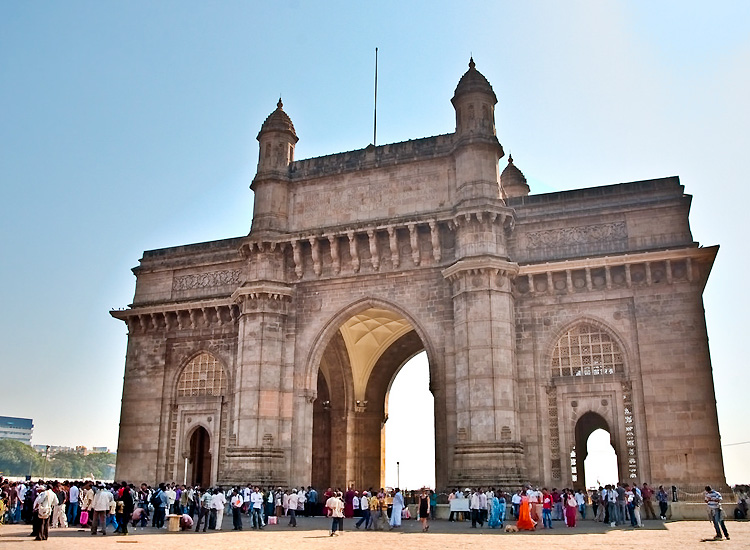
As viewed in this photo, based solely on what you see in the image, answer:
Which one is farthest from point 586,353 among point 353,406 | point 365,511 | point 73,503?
point 73,503

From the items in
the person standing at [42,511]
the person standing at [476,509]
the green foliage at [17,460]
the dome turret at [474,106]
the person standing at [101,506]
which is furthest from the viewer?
the green foliage at [17,460]

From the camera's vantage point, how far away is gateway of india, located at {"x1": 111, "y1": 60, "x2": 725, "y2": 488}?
929 inches

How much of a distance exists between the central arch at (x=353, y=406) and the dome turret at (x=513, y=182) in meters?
9.13

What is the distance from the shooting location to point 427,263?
26.6 metres

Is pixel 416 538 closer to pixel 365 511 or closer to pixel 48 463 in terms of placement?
pixel 365 511

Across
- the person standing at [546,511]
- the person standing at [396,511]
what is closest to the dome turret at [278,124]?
the person standing at [396,511]

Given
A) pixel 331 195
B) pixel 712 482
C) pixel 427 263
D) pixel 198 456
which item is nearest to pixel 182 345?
pixel 198 456

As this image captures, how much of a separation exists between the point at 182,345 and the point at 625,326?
18.2m

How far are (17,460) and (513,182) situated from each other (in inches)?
4208

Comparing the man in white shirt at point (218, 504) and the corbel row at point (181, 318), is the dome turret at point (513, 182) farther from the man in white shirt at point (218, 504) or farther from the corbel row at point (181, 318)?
the man in white shirt at point (218, 504)

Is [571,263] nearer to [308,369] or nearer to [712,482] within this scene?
[712,482]

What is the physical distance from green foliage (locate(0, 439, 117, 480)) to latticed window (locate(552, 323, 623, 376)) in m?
96.8

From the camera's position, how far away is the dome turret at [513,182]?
38156 mm

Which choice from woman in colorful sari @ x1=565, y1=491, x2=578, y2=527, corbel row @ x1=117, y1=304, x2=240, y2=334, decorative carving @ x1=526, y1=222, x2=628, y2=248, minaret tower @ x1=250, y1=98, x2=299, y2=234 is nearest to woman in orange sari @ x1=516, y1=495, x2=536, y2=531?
woman in colorful sari @ x1=565, y1=491, x2=578, y2=527
